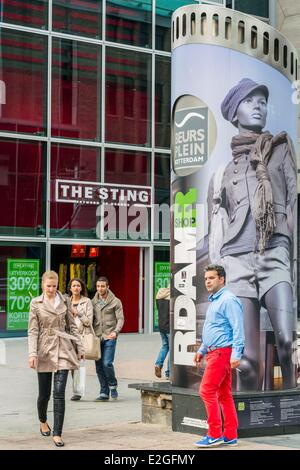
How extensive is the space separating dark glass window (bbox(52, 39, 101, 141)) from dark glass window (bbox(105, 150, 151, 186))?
2.41 feet

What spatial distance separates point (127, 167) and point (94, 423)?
15.5 m

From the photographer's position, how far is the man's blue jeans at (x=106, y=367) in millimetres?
13695

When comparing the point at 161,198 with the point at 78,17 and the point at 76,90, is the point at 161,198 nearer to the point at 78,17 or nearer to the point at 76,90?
the point at 76,90

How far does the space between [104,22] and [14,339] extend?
8.52 metres

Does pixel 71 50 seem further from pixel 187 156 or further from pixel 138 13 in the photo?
pixel 187 156

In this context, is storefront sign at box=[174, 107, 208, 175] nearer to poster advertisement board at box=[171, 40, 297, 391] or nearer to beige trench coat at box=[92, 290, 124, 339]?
poster advertisement board at box=[171, 40, 297, 391]

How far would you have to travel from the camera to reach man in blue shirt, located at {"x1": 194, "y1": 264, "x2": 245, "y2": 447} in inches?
373

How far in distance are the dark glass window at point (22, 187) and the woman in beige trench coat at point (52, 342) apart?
45.9ft

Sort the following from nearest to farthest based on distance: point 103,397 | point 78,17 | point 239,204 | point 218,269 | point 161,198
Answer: point 218,269 < point 239,204 < point 103,397 < point 78,17 < point 161,198

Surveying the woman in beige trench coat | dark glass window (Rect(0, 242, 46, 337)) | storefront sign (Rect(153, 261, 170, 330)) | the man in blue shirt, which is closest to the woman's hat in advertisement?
the man in blue shirt

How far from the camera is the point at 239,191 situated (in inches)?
416

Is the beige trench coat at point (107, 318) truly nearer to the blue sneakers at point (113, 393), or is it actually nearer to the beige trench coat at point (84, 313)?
the beige trench coat at point (84, 313)

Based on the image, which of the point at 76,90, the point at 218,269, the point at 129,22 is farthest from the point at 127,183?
the point at 218,269

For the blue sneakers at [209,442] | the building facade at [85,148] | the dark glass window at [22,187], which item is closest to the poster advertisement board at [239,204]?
the blue sneakers at [209,442]
